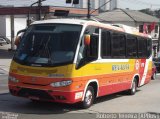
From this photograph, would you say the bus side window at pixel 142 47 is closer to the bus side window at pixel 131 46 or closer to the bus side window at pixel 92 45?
the bus side window at pixel 131 46

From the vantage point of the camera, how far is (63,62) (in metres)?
12.0

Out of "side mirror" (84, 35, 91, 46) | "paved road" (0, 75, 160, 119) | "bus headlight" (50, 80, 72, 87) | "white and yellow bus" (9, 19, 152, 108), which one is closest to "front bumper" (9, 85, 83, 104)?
"white and yellow bus" (9, 19, 152, 108)

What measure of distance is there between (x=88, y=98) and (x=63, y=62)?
64.7 inches

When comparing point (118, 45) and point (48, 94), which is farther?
point (118, 45)

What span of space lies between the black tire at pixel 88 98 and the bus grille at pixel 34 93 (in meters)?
1.25

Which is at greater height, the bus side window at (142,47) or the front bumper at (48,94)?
the bus side window at (142,47)

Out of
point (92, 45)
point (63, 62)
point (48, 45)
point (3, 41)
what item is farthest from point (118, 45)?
point (3, 41)

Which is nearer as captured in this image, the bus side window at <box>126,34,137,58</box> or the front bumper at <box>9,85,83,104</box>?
the front bumper at <box>9,85,83,104</box>

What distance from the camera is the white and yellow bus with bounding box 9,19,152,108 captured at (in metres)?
11.9

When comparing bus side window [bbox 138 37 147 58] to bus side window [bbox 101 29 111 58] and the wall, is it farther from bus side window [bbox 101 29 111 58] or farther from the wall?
the wall

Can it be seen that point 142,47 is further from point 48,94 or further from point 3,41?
point 3,41

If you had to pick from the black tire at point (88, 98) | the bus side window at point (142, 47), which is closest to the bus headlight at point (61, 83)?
the black tire at point (88, 98)

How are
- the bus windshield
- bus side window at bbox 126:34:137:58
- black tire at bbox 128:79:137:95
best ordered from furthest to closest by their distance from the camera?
black tire at bbox 128:79:137:95 → bus side window at bbox 126:34:137:58 → the bus windshield

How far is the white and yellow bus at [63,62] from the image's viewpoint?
11883mm
